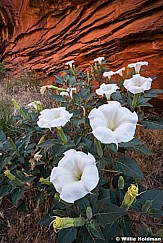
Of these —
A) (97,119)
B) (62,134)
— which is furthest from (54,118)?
(97,119)

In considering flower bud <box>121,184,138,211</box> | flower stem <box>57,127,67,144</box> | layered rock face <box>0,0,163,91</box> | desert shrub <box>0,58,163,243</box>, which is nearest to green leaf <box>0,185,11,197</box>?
desert shrub <box>0,58,163,243</box>

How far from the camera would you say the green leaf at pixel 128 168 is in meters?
1.02

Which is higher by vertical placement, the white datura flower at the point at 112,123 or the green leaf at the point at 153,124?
the white datura flower at the point at 112,123

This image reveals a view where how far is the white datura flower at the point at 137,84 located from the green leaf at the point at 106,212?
0.60 meters

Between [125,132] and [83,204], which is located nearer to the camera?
[125,132]

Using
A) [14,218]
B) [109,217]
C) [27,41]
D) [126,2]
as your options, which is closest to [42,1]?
[27,41]

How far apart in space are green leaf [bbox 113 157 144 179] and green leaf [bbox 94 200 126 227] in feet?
0.69

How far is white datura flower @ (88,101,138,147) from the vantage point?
0.79 meters

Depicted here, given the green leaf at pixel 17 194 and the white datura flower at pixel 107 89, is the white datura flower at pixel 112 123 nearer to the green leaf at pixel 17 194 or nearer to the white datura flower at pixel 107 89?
the white datura flower at pixel 107 89

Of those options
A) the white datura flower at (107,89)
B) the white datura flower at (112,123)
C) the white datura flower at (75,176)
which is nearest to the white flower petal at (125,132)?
the white datura flower at (112,123)

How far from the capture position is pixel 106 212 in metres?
0.85

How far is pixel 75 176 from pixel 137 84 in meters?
0.72

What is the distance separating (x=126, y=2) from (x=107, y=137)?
1794mm

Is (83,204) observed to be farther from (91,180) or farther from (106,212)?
(91,180)
